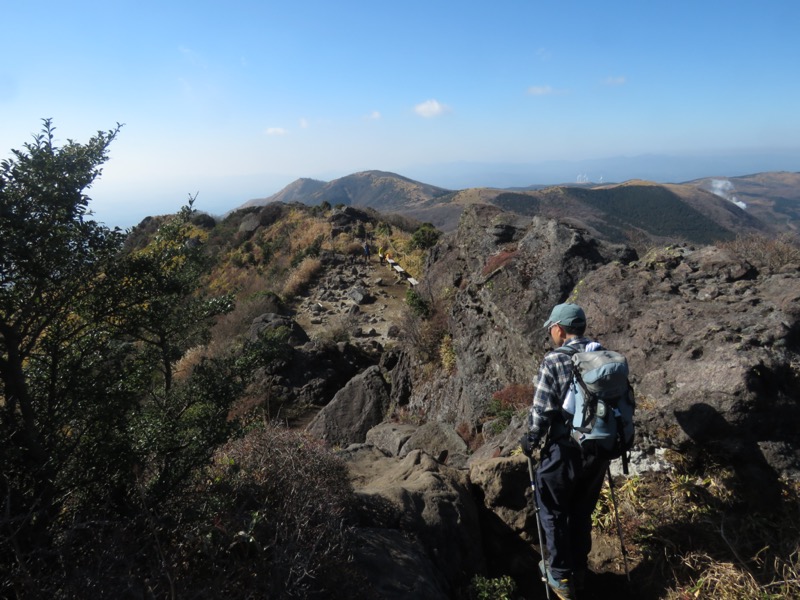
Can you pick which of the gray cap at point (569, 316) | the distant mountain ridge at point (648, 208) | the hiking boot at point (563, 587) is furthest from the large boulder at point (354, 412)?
the distant mountain ridge at point (648, 208)

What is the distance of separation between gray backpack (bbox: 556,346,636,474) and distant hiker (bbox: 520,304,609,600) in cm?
13

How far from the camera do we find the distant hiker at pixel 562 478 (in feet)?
11.4

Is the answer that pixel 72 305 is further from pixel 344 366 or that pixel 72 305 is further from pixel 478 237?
pixel 344 366

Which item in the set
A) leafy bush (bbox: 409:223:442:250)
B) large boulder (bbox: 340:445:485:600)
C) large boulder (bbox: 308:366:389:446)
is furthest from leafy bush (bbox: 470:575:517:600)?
leafy bush (bbox: 409:223:442:250)

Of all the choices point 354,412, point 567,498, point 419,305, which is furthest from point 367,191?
point 567,498

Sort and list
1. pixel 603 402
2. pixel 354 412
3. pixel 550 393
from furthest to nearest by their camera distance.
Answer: pixel 354 412
pixel 550 393
pixel 603 402

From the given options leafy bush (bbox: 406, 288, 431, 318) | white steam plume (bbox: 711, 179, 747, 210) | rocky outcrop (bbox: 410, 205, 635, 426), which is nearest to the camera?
rocky outcrop (bbox: 410, 205, 635, 426)

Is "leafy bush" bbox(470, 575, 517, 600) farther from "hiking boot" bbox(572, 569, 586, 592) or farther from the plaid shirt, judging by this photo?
the plaid shirt

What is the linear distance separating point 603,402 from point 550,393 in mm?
406

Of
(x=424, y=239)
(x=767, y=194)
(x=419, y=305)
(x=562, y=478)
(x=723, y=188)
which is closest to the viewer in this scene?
(x=562, y=478)

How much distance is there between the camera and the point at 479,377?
28.5 feet

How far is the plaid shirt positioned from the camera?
3541 mm

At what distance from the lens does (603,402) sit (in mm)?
3285

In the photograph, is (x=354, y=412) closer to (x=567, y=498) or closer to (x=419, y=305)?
(x=419, y=305)
